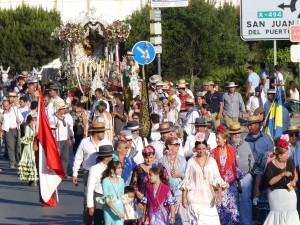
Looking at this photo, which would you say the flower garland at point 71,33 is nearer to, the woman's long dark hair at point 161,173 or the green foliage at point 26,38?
the green foliage at point 26,38

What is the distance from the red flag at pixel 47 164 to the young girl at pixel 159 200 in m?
5.27

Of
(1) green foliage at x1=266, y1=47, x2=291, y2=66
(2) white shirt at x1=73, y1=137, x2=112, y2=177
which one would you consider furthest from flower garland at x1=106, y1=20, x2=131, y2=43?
(2) white shirt at x1=73, y1=137, x2=112, y2=177

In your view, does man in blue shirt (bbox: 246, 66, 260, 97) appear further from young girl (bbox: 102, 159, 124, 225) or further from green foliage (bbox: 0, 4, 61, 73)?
green foliage (bbox: 0, 4, 61, 73)

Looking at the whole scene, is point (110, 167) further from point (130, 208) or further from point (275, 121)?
point (275, 121)

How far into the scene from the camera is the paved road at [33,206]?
677 inches

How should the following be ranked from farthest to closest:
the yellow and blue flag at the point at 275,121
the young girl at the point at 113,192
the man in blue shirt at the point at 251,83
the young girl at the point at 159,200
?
the man in blue shirt at the point at 251,83, the yellow and blue flag at the point at 275,121, the young girl at the point at 159,200, the young girl at the point at 113,192

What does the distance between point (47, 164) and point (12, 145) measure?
6854mm

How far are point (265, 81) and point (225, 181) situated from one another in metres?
16.4

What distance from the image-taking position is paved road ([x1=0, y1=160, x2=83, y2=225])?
1719 cm

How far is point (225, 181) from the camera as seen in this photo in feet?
48.6

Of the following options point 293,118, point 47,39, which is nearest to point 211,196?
point 293,118

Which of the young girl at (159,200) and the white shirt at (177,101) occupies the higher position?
the white shirt at (177,101)

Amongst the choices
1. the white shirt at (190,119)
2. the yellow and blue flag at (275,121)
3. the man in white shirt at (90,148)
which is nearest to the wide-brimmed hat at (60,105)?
the white shirt at (190,119)

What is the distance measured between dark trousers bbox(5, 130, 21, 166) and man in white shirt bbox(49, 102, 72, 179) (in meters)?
3.57
